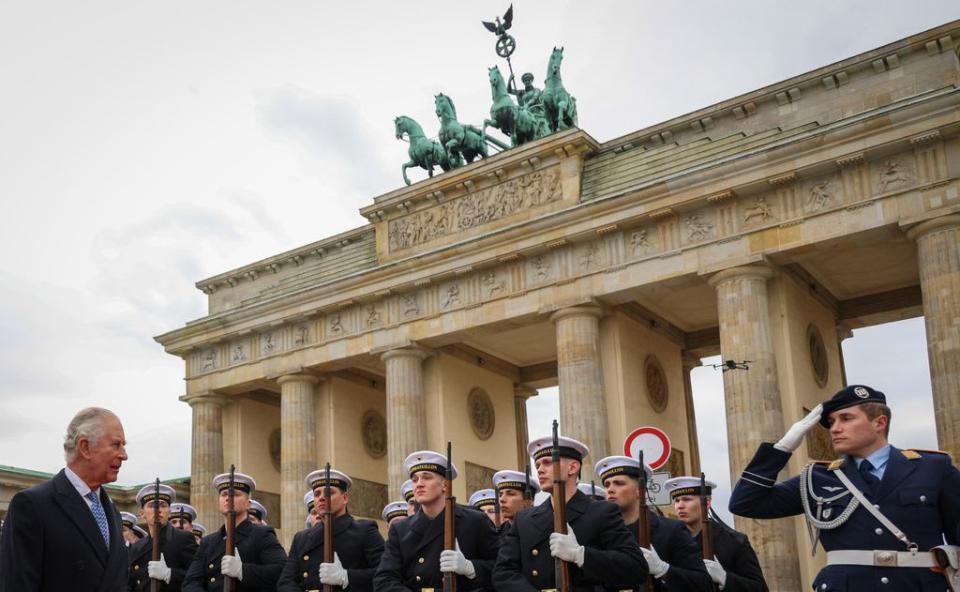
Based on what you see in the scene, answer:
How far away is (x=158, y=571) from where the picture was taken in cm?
1079

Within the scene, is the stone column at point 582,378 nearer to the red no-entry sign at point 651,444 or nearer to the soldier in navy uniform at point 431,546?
the red no-entry sign at point 651,444

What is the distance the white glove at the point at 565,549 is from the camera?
657cm

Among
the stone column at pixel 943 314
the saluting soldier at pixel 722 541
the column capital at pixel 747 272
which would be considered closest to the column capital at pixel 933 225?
the stone column at pixel 943 314

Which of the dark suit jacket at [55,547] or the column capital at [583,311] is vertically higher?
the column capital at [583,311]

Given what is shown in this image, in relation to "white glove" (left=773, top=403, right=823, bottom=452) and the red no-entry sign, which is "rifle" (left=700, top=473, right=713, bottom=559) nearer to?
"white glove" (left=773, top=403, right=823, bottom=452)

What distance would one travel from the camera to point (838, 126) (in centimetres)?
2191

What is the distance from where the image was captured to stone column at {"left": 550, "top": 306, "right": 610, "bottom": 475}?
24375 mm

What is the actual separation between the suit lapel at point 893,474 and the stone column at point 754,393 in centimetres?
1648

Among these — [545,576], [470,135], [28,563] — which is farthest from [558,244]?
[28,563]

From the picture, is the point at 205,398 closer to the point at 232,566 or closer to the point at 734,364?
the point at 734,364

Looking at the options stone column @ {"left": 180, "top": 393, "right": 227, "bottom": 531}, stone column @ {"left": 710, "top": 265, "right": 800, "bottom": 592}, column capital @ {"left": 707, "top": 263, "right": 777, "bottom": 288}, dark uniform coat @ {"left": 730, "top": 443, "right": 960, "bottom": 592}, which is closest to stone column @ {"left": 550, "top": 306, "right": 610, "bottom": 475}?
stone column @ {"left": 710, "top": 265, "right": 800, "bottom": 592}

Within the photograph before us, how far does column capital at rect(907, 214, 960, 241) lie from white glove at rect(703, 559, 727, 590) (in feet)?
46.1

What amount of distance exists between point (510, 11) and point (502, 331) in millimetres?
8816

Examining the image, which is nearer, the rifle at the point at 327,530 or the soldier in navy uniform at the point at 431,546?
the soldier in navy uniform at the point at 431,546
